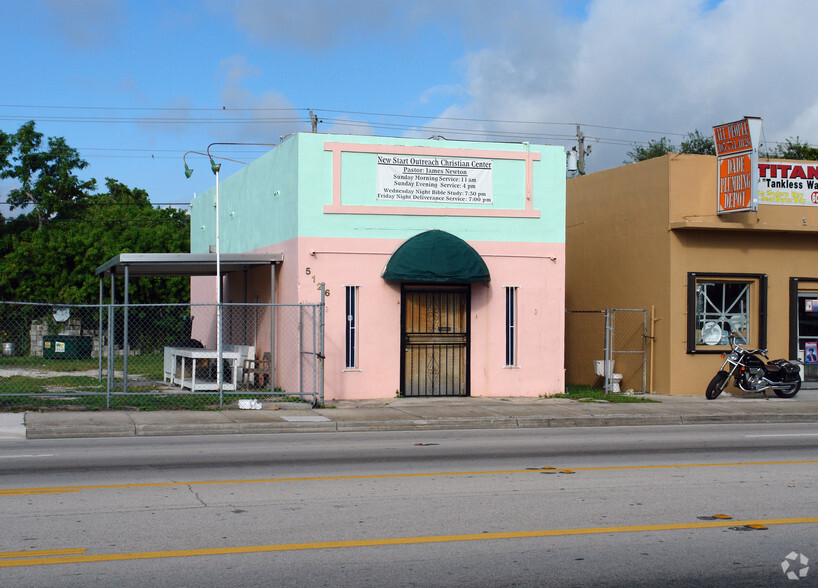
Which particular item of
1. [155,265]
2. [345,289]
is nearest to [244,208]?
[155,265]

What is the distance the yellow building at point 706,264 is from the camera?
816 inches

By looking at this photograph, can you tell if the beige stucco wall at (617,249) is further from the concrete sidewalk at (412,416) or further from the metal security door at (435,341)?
the metal security door at (435,341)

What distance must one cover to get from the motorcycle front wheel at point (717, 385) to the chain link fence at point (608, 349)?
180 cm

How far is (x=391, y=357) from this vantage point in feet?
62.8

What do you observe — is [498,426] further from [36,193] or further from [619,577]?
[36,193]

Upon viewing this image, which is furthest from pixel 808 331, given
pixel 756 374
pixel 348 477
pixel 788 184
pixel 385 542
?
pixel 385 542

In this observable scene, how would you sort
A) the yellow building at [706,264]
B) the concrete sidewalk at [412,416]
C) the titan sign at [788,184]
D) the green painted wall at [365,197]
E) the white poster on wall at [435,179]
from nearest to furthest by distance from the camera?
1. the concrete sidewalk at [412,416]
2. the green painted wall at [365,197]
3. the white poster on wall at [435,179]
4. the yellow building at [706,264]
5. the titan sign at [788,184]

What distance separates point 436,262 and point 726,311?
7.70 meters

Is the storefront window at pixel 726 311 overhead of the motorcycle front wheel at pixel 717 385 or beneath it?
overhead

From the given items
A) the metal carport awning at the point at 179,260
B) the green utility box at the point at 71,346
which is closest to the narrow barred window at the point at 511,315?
the metal carport awning at the point at 179,260

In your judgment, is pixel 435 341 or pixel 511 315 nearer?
pixel 435 341

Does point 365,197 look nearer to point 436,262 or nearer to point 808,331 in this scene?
point 436,262

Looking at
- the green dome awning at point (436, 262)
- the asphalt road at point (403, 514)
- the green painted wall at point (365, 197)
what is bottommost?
the asphalt road at point (403, 514)

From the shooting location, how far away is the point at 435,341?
1950cm
